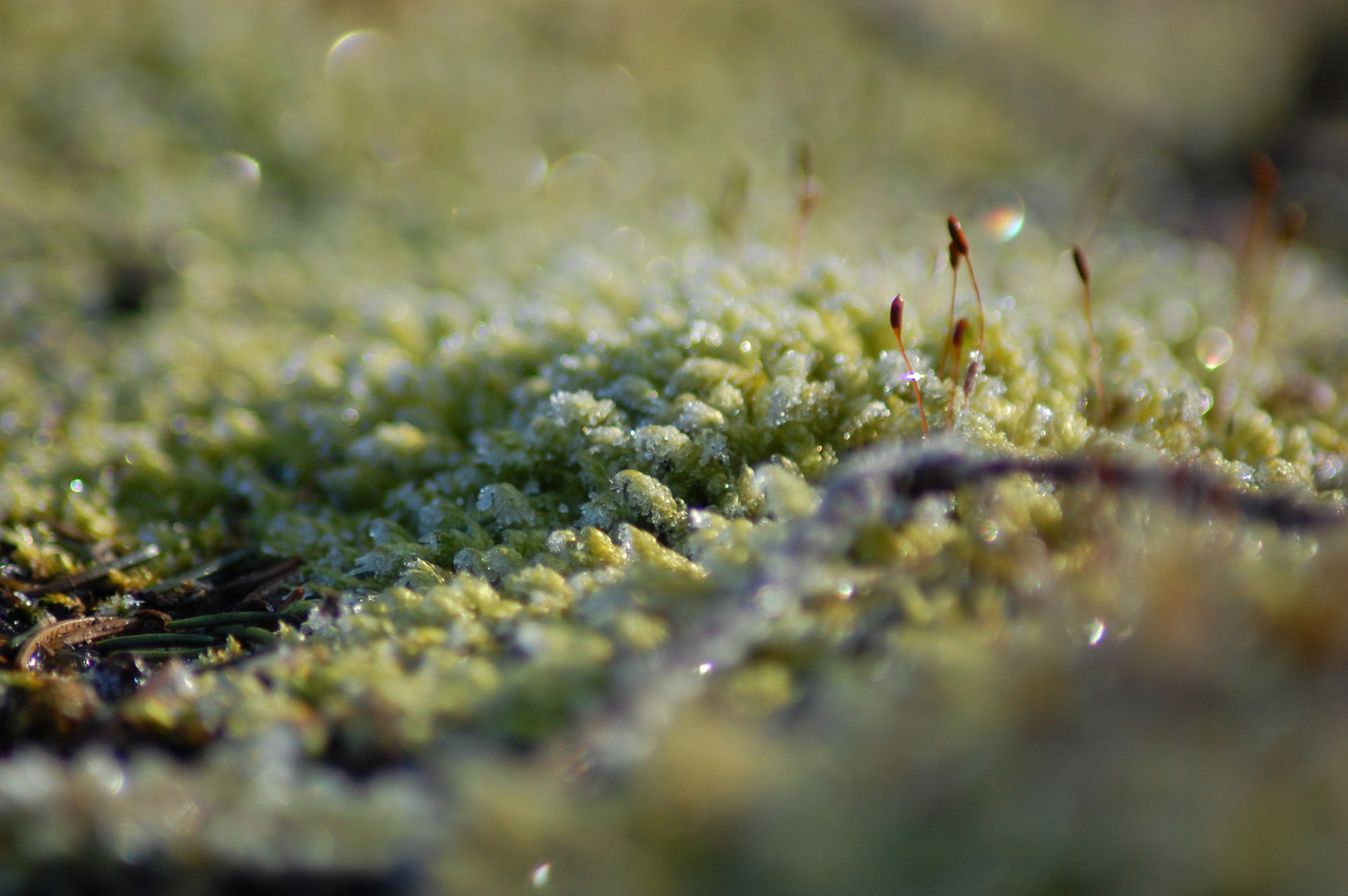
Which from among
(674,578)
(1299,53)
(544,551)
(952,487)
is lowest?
(544,551)

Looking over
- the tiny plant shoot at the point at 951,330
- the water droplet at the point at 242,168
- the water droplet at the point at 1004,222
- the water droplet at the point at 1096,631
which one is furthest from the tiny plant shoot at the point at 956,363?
the water droplet at the point at 242,168

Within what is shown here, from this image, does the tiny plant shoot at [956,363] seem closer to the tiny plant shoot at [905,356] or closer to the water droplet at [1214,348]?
the tiny plant shoot at [905,356]

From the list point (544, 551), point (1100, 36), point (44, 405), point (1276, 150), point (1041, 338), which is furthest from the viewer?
point (1100, 36)

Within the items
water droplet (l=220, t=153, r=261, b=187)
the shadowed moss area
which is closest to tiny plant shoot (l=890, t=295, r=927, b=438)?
the shadowed moss area

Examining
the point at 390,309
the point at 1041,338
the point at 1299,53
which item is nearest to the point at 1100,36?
the point at 1299,53

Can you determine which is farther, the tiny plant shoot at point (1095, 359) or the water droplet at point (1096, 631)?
the tiny plant shoot at point (1095, 359)

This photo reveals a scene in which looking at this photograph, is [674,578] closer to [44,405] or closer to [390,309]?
[390,309]
